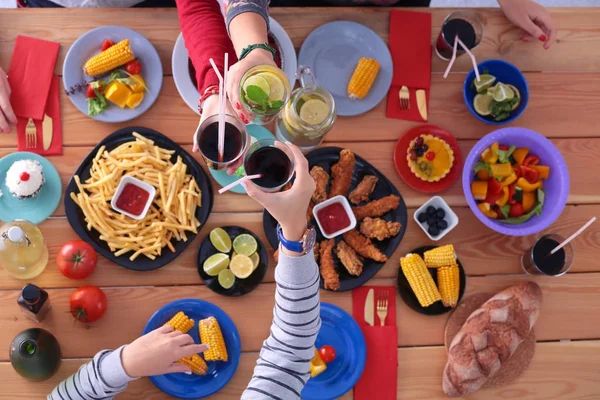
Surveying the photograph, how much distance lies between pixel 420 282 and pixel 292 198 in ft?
2.75

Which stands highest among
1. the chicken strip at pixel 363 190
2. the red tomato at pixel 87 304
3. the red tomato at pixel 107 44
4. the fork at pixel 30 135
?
the red tomato at pixel 107 44

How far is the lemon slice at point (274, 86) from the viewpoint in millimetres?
1684

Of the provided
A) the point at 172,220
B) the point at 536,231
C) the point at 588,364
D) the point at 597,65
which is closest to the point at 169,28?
the point at 172,220

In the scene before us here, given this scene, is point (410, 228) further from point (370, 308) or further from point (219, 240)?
point (219, 240)

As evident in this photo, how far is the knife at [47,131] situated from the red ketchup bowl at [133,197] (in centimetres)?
41

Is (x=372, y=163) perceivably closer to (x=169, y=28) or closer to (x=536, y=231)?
(x=536, y=231)

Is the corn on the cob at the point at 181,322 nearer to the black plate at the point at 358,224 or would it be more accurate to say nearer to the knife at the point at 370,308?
the black plate at the point at 358,224

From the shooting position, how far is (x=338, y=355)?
2074mm

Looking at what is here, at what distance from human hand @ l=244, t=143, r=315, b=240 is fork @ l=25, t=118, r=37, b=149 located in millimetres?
1160

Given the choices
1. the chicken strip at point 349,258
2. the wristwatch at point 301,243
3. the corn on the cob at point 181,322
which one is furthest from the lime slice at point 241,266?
the wristwatch at point 301,243

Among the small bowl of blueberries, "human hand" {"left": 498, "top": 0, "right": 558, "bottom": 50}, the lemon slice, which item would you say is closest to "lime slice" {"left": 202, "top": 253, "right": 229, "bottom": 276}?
the lemon slice

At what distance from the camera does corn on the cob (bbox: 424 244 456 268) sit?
2.11 meters

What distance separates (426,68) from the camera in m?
2.32

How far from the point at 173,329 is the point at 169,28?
127cm
